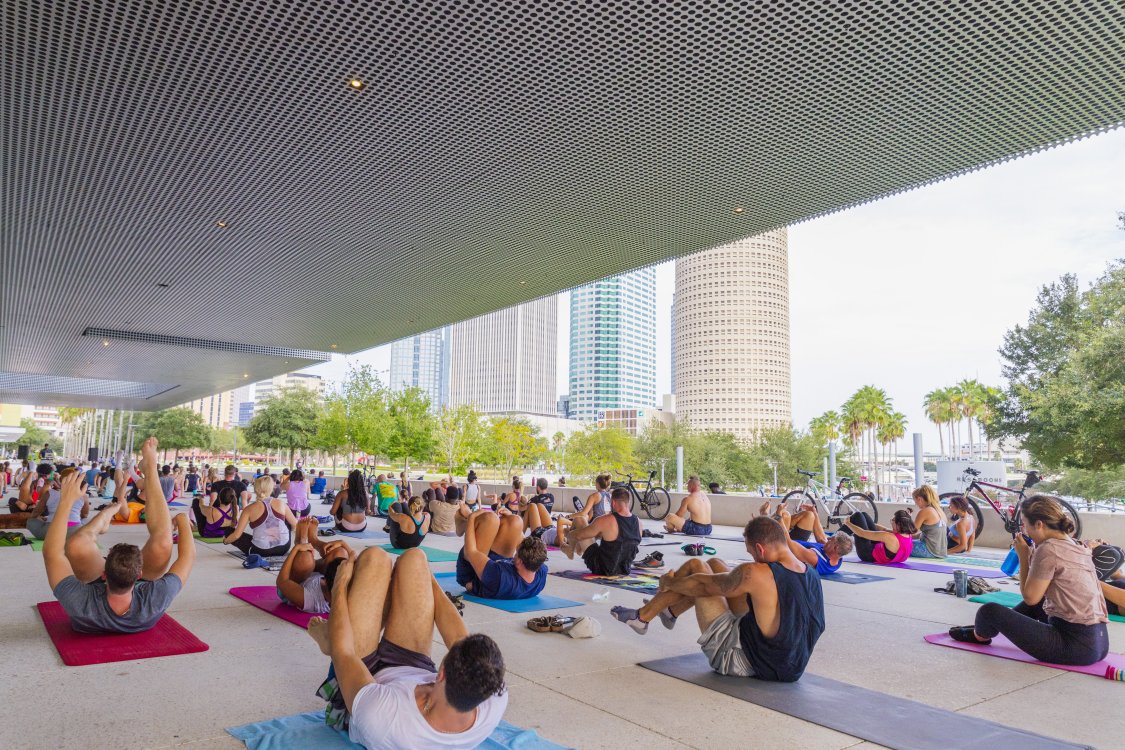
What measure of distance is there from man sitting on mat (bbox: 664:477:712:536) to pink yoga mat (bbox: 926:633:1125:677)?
24.4 ft

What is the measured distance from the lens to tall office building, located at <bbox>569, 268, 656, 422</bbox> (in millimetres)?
183000

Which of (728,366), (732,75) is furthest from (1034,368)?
(728,366)

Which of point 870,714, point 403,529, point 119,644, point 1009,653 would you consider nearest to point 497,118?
point 119,644

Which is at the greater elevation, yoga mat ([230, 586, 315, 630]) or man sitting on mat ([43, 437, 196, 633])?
man sitting on mat ([43, 437, 196, 633])

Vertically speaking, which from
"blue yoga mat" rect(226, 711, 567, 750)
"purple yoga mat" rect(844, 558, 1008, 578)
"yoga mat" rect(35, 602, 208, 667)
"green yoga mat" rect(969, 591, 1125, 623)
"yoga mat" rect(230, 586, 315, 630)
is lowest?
"purple yoga mat" rect(844, 558, 1008, 578)

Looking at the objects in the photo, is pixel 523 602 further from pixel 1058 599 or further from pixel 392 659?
pixel 1058 599

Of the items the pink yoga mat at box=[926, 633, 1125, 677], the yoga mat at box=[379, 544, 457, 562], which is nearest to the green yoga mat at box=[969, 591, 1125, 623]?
the pink yoga mat at box=[926, 633, 1125, 677]

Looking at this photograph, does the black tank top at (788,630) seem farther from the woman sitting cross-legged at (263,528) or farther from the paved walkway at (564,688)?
the woman sitting cross-legged at (263,528)

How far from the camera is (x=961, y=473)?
14.2 metres

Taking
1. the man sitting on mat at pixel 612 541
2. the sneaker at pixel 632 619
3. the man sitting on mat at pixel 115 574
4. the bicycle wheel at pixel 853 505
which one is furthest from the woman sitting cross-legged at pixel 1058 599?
the bicycle wheel at pixel 853 505

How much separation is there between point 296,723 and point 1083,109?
833 centimetres

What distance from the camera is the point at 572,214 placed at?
33.5 ft

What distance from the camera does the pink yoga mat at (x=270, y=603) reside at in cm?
572

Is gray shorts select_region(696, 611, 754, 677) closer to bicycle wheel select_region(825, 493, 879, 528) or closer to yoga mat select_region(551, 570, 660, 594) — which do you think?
yoga mat select_region(551, 570, 660, 594)
